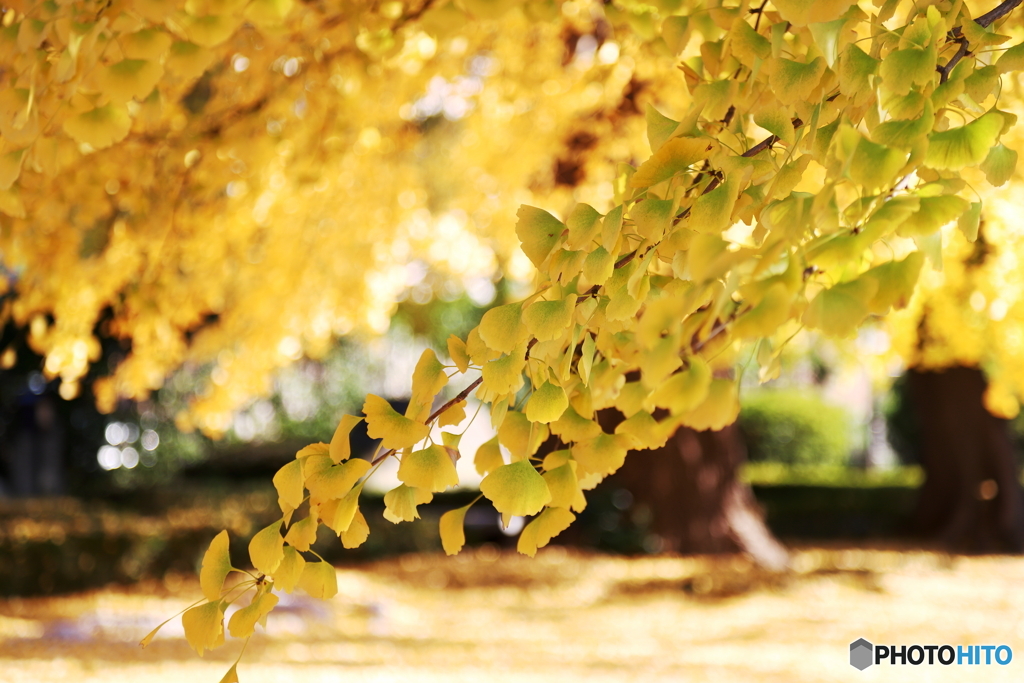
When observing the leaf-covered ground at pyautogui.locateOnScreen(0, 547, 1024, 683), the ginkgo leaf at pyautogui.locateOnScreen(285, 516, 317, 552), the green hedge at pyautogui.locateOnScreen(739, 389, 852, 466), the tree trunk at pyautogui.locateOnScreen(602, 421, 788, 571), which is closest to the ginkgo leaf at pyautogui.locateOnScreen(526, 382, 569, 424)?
the ginkgo leaf at pyautogui.locateOnScreen(285, 516, 317, 552)

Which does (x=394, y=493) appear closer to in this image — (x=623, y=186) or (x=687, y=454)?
(x=623, y=186)

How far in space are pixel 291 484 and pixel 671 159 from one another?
0.61m

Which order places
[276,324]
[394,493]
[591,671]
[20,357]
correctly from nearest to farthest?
[394,493], [591,671], [276,324], [20,357]

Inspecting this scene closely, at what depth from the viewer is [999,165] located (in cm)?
103

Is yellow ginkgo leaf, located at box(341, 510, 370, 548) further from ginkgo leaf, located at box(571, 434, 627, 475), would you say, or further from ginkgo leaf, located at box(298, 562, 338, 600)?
ginkgo leaf, located at box(571, 434, 627, 475)

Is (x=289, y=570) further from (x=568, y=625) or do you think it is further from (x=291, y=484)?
(x=568, y=625)

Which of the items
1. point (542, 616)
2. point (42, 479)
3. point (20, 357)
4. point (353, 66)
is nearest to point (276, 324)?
point (542, 616)

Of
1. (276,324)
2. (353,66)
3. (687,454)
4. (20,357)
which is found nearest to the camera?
(353,66)

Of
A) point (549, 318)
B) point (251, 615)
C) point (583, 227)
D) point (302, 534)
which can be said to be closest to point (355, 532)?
point (302, 534)

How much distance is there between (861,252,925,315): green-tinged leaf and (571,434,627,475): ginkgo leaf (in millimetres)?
381

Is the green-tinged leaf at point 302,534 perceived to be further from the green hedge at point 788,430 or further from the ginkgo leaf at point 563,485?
the green hedge at point 788,430

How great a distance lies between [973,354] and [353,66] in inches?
219

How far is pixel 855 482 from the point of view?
1152 centimetres

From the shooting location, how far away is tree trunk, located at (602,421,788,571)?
8.09 m
